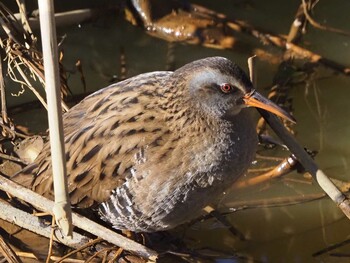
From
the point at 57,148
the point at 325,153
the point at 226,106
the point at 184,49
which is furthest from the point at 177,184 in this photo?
the point at 184,49

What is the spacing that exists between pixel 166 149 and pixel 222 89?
1.16ft

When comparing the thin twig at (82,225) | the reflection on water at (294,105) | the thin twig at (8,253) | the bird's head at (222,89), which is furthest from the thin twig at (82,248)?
the bird's head at (222,89)

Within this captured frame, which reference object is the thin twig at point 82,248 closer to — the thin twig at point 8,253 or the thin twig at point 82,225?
the thin twig at point 82,225

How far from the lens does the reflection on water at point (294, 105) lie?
14.9 ft

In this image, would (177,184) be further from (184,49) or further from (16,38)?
(184,49)

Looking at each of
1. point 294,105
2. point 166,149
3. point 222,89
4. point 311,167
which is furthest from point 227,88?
point 294,105

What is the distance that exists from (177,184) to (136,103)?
0.45 m

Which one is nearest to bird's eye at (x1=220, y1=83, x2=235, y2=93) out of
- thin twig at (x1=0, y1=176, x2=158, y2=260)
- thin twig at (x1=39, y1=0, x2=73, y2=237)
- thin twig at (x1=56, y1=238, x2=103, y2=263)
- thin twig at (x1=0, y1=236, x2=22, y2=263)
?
thin twig at (x1=0, y1=176, x2=158, y2=260)

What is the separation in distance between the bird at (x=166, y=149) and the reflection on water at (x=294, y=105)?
1.86 ft

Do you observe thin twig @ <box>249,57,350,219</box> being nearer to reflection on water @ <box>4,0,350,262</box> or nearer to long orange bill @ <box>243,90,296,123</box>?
long orange bill @ <box>243,90,296,123</box>

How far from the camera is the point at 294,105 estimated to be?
18.2 ft

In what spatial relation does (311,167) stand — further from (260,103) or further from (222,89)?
(222,89)

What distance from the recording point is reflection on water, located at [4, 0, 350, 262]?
4547mm

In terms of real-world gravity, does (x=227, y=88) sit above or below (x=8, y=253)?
above
